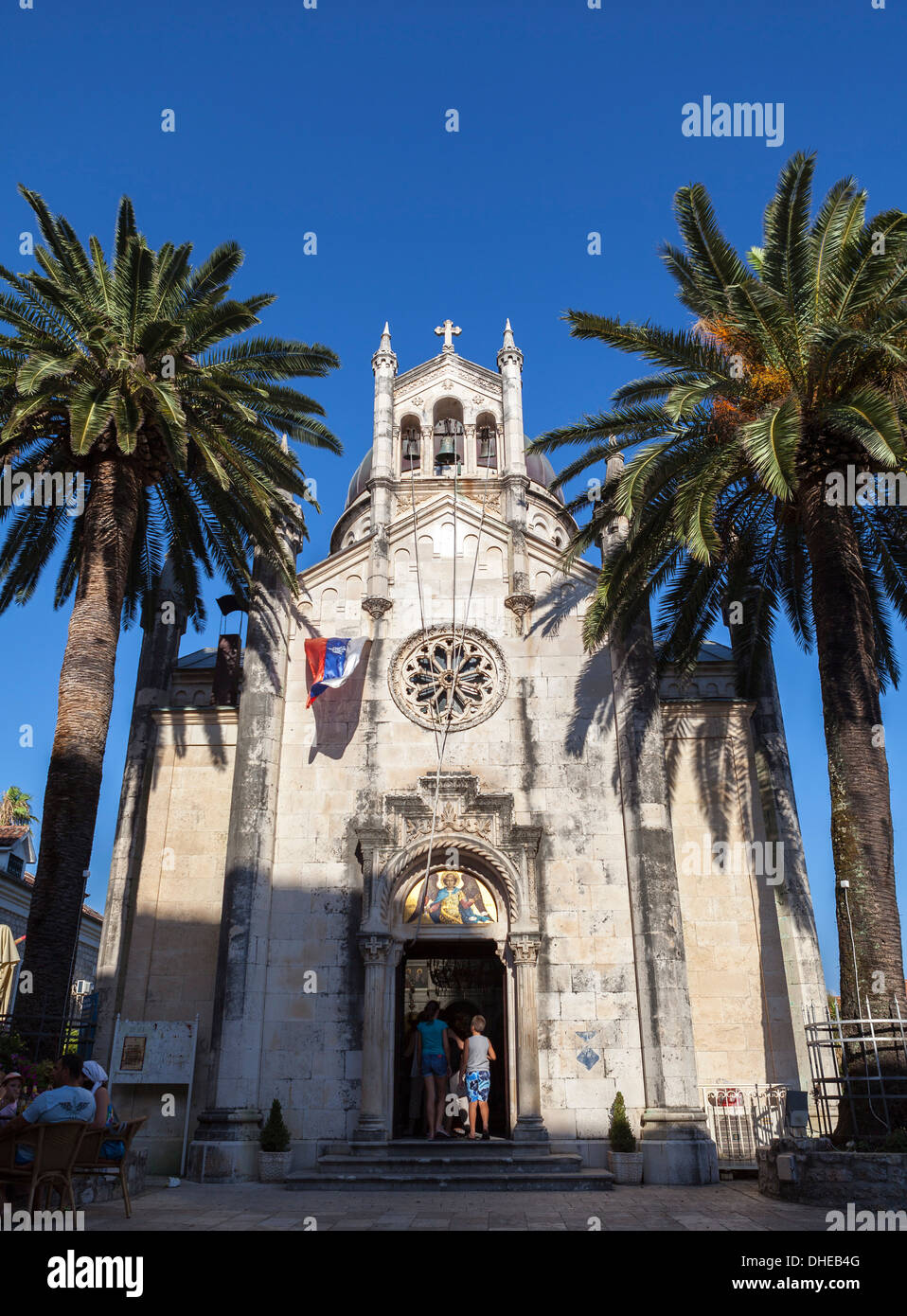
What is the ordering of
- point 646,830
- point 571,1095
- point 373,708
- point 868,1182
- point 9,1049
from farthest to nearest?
point 373,708
point 646,830
point 571,1095
point 9,1049
point 868,1182

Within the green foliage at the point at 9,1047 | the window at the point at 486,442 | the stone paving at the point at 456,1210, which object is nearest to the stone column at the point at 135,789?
the green foliage at the point at 9,1047

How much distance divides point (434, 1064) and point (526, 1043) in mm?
1706

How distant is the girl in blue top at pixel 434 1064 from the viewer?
17.5 m

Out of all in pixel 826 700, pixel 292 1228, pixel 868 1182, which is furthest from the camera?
pixel 826 700

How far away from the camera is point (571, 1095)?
686 inches

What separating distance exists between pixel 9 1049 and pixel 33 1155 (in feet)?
16.9

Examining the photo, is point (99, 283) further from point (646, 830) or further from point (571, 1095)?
point (571, 1095)

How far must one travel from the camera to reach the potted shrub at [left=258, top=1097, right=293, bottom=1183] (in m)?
16.3

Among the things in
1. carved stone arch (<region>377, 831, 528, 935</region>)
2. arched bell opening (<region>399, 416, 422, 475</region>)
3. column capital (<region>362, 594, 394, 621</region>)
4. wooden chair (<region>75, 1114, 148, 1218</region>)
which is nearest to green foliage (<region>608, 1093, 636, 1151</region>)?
carved stone arch (<region>377, 831, 528, 935</region>)

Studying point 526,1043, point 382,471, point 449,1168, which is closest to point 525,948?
point 526,1043

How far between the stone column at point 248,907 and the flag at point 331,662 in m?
0.94

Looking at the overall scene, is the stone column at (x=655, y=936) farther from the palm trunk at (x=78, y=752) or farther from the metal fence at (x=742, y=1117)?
the palm trunk at (x=78, y=752)

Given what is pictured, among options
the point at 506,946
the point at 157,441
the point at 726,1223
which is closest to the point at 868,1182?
the point at 726,1223

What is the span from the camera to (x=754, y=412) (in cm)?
1691
